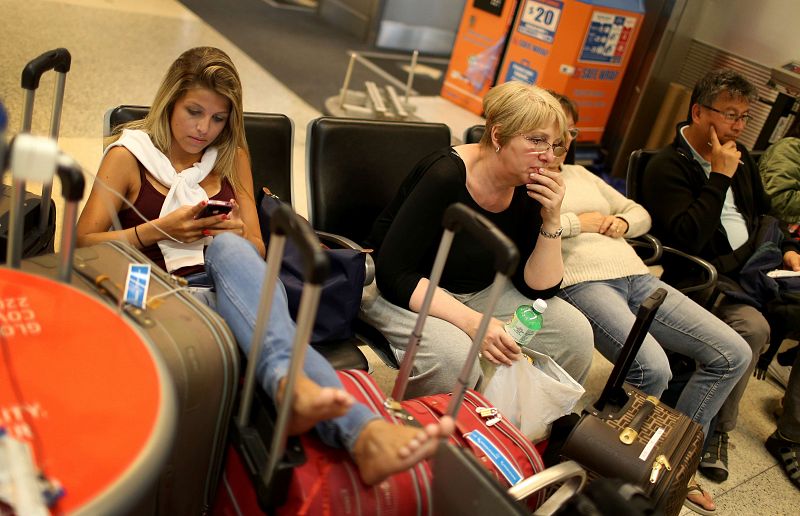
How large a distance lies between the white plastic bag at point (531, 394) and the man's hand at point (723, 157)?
57.0 inches

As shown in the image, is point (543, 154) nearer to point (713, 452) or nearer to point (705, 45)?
point (713, 452)

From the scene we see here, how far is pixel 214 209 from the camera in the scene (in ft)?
6.75

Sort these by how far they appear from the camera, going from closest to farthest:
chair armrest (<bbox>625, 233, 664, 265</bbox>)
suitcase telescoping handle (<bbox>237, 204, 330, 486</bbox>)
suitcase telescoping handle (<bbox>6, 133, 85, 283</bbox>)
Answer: suitcase telescoping handle (<bbox>6, 133, 85, 283</bbox>), suitcase telescoping handle (<bbox>237, 204, 330, 486</bbox>), chair armrest (<bbox>625, 233, 664, 265</bbox>)

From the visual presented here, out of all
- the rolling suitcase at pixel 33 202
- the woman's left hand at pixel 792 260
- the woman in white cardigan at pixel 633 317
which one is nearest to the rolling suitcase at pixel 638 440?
the woman in white cardigan at pixel 633 317

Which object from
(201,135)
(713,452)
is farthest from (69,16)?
(713,452)

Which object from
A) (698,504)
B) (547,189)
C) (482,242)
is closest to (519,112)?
(547,189)

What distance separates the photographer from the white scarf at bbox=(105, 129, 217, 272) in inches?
82.4

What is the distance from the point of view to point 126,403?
4.02ft

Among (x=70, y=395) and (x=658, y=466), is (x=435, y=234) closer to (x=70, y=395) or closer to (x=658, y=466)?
(x=658, y=466)

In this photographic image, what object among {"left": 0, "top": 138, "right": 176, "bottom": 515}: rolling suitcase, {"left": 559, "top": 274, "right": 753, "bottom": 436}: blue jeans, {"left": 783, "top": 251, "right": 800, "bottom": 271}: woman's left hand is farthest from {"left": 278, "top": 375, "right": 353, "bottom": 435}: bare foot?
{"left": 783, "top": 251, "right": 800, "bottom": 271}: woman's left hand

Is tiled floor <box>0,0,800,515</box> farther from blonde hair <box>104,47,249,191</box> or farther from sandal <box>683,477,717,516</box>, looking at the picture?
blonde hair <box>104,47,249,191</box>

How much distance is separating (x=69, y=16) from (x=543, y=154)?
5275 millimetres

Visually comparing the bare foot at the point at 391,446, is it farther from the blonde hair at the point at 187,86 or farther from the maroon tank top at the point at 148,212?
the blonde hair at the point at 187,86

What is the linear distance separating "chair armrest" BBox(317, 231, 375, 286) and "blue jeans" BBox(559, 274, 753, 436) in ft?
2.78
